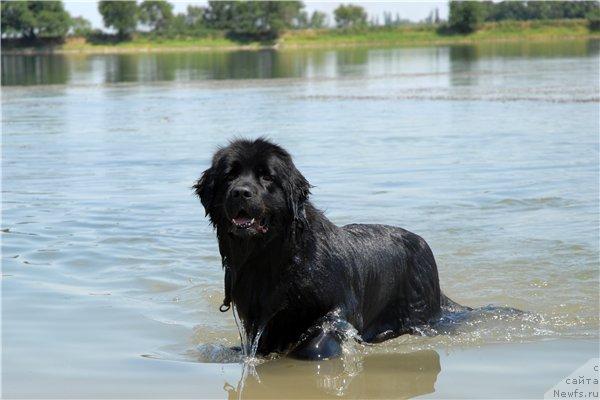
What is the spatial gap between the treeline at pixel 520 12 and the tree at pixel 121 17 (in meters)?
36.3

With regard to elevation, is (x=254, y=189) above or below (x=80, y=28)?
below

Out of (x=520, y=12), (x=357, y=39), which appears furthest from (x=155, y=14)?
(x=520, y=12)

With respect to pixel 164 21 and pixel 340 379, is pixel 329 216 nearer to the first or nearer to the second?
pixel 340 379

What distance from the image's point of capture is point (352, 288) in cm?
632

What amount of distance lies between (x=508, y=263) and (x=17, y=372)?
5.18 meters

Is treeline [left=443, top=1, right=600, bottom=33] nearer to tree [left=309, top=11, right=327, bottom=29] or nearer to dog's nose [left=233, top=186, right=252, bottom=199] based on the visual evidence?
tree [left=309, top=11, right=327, bottom=29]

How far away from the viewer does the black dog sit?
5770mm

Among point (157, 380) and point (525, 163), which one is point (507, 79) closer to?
point (525, 163)

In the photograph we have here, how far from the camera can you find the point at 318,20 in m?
116

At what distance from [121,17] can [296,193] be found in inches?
4246

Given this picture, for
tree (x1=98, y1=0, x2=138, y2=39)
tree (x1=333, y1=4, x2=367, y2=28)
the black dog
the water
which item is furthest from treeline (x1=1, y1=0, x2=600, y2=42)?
the black dog

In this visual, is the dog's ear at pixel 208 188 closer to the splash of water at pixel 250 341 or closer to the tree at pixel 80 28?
the splash of water at pixel 250 341

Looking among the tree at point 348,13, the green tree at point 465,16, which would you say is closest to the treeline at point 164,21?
the green tree at point 465,16

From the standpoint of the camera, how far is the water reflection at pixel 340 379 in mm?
5785
